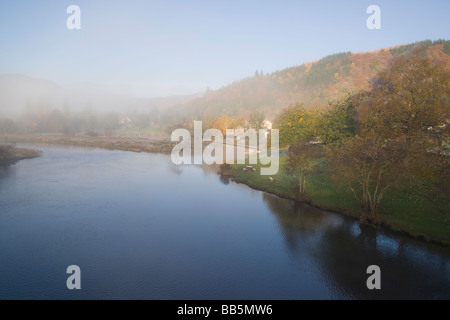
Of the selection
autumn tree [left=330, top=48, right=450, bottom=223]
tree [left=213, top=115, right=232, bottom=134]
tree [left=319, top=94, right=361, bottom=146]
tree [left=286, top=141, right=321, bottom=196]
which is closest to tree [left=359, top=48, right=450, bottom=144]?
autumn tree [left=330, top=48, right=450, bottom=223]

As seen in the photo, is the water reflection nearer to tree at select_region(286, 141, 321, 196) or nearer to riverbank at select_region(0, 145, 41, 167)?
tree at select_region(286, 141, 321, 196)

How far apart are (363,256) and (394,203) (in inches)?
473

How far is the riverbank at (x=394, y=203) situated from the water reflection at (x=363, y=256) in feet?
5.79

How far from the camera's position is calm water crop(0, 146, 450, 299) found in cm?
1747

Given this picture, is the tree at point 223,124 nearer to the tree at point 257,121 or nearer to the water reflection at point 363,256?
the tree at point 257,121

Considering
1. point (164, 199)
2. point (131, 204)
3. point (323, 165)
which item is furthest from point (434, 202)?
point (131, 204)

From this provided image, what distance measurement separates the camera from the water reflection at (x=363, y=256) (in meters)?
17.4

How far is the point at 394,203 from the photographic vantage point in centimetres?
3028

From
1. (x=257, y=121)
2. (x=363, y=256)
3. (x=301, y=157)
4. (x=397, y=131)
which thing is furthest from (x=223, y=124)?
(x=363, y=256)

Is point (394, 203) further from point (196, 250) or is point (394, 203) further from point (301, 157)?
point (196, 250)

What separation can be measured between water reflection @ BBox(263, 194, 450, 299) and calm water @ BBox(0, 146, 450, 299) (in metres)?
0.08

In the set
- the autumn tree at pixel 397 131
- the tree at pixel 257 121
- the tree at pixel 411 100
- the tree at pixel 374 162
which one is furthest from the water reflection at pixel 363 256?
the tree at pixel 257 121
